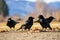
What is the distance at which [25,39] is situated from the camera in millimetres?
12695

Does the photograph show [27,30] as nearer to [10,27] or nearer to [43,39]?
[10,27]

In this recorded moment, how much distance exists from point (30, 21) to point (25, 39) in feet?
11.1

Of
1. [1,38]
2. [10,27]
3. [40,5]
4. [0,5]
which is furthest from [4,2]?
[1,38]

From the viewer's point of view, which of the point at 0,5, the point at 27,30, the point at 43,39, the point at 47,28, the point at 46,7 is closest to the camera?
the point at 43,39

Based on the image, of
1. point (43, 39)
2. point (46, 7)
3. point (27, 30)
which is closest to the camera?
point (43, 39)

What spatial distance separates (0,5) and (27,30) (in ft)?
88.6

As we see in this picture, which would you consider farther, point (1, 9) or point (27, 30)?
point (1, 9)

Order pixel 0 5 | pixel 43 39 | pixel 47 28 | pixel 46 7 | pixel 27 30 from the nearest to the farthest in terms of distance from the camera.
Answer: pixel 43 39 → pixel 27 30 → pixel 47 28 → pixel 46 7 → pixel 0 5

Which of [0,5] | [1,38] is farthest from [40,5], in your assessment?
[1,38]

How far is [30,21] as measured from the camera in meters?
16.0

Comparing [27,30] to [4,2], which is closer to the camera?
[27,30]

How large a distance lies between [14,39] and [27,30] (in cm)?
313

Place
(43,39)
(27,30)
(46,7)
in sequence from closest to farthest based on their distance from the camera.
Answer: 1. (43,39)
2. (27,30)
3. (46,7)

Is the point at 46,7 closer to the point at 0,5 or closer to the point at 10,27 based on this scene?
the point at 0,5
